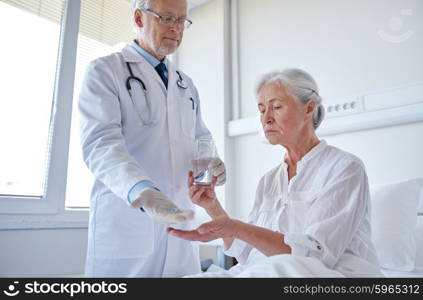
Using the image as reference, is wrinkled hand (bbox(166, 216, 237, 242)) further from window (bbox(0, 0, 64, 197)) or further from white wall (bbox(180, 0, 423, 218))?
window (bbox(0, 0, 64, 197))

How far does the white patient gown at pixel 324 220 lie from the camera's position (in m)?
0.81

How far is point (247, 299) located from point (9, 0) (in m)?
2.27

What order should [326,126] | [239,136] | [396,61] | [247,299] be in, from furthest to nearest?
[239,136] < [326,126] < [396,61] < [247,299]

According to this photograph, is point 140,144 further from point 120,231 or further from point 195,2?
point 195,2

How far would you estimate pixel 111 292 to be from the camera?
0.75 m

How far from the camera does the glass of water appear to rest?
48.4 inches

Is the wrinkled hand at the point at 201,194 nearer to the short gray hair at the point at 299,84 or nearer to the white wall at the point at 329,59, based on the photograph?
the short gray hair at the point at 299,84

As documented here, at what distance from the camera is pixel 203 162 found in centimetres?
122

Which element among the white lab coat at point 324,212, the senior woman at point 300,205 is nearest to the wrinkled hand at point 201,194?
the senior woman at point 300,205

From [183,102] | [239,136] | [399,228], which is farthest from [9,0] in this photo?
[399,228]

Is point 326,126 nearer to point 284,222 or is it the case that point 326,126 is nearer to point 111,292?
point 284,222

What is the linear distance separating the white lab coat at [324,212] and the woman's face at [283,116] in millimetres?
101

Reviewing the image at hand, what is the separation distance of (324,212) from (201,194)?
17.5 inches

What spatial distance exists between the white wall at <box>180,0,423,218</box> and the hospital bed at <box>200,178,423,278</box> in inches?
10.8
